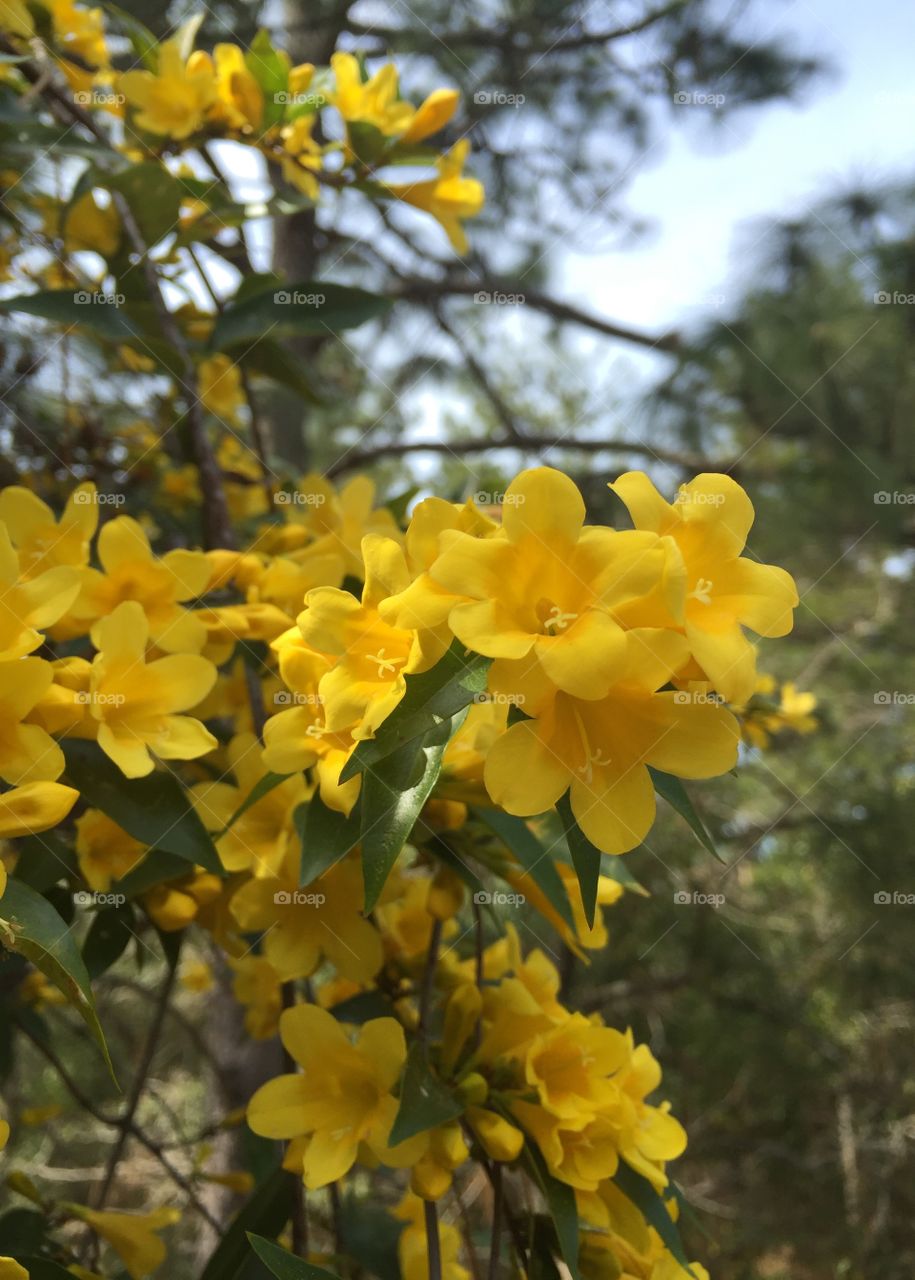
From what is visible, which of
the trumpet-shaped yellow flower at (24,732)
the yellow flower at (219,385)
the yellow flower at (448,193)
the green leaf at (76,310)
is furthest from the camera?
the yellow flower at (219,385)

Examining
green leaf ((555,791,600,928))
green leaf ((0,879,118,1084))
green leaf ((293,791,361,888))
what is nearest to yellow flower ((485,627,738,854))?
green leaf ((555,791,600,928))

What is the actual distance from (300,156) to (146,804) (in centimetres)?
100

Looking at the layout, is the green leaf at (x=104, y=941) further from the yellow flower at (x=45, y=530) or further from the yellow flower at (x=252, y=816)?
the yellow flower at (x=45, y=530)

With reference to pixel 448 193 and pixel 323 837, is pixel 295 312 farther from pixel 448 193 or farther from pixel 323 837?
pixel 323 837

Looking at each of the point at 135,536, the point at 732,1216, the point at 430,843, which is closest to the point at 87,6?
the point at 135,536

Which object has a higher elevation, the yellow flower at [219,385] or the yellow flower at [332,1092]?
the yellow flower at [219,385]

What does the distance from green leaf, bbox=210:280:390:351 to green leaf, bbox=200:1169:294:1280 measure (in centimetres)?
97

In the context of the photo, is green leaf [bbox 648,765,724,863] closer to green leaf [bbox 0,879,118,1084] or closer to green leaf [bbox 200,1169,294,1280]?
green leaf [bbox 0,879,118,1084]

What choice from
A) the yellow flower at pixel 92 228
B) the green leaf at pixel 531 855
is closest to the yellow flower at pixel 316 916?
the green leaf at pixel 531 855

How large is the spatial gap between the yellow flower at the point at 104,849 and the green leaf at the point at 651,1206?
0.49 m

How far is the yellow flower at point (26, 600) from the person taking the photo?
65 centimetres

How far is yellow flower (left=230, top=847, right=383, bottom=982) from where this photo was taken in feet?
2.68

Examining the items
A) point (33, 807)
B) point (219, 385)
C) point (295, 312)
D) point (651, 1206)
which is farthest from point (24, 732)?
point (219, 385)

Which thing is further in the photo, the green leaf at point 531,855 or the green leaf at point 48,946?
the green leaf at point 531,855
